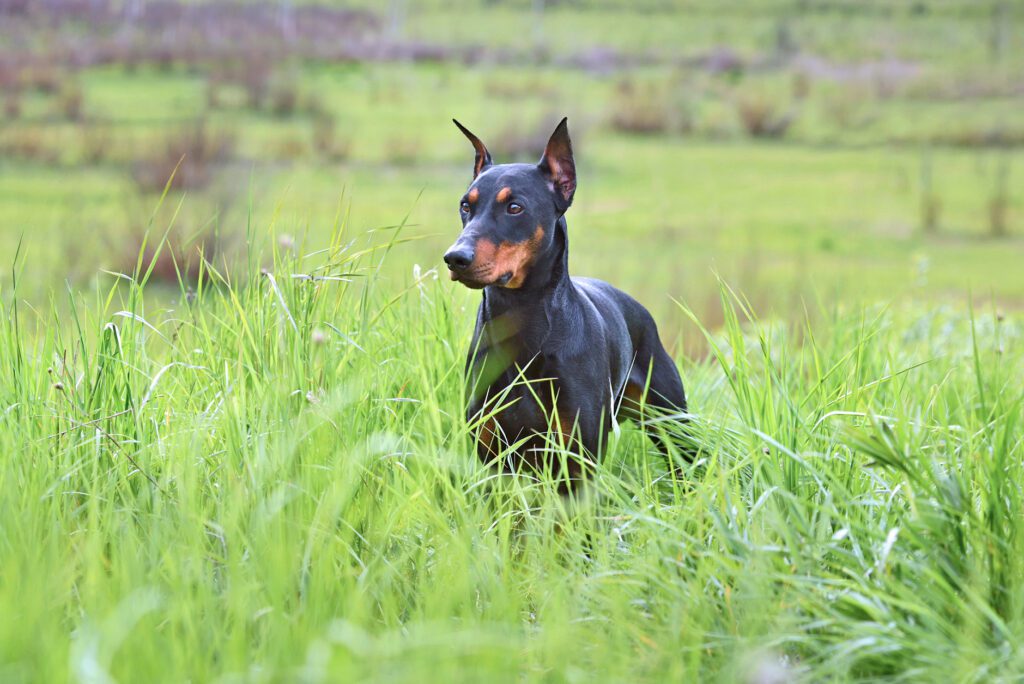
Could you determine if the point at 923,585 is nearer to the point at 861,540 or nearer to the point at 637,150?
the point at 861,540

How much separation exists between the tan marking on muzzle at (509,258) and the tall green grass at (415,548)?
47cm

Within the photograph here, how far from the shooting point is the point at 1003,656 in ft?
7.31

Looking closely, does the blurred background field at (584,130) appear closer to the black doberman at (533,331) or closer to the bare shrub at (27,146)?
the bare shrub at (27,146)

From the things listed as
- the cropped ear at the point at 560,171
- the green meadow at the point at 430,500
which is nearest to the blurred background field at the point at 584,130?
the green meadow at the point at 430,500

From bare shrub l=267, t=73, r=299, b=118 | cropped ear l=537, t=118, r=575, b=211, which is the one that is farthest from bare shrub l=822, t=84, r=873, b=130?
cropped ear l=537, t=118, r=575, b=211

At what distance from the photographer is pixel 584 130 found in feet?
49.1

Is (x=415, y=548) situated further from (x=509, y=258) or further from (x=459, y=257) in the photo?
(x=509, y=258)

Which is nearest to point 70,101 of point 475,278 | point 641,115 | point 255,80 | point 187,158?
point 255,80

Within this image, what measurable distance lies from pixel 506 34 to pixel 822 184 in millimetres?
9900

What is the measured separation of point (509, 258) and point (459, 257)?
30 centimetres

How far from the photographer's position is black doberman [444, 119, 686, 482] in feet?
10.7

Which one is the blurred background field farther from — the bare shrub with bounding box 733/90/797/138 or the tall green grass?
the tall green grass

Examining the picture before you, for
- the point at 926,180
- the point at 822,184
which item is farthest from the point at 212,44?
the point at 926,180

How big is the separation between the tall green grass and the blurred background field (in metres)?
0.72
